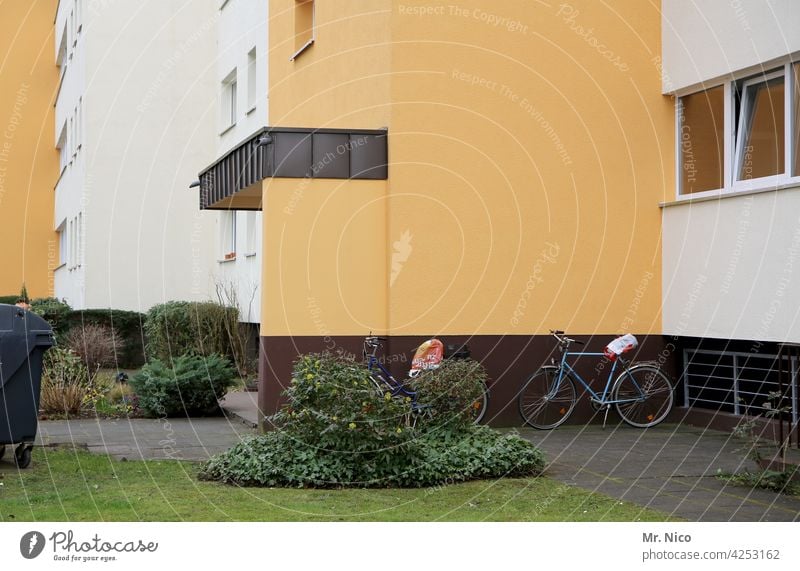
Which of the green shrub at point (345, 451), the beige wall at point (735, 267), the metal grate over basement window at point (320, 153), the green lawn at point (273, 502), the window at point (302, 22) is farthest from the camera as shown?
the window at point (302, 22)

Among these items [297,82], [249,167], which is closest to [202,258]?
[297,82]

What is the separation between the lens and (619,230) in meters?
13.1

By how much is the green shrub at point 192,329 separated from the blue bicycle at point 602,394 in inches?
374

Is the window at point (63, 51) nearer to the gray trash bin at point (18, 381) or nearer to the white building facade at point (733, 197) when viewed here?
the white building facade at point (733, 197)

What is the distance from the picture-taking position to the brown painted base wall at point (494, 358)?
1246 centimetres

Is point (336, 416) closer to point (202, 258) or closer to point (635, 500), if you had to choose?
point (635, 500)

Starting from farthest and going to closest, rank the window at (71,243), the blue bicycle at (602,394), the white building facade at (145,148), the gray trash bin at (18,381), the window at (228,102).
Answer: the window at (71,243), the white building facade at (145,148), the window at (228,102), the blue bicycle at (602,394), the gray trash bin at (18,381)

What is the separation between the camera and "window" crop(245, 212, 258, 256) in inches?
845

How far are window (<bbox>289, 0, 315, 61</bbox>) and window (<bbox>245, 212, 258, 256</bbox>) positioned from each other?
5.41 m

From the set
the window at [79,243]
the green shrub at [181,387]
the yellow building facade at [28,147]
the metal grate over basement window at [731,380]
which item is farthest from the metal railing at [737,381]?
the yellow building facade at [28,147]

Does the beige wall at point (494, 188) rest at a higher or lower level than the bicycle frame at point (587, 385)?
higher

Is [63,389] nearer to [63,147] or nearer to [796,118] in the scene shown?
[796,118]

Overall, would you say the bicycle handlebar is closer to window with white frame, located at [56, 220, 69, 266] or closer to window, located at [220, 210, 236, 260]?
window, located at [220, 210, 236, 260]

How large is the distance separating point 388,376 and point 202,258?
15.6 meters
